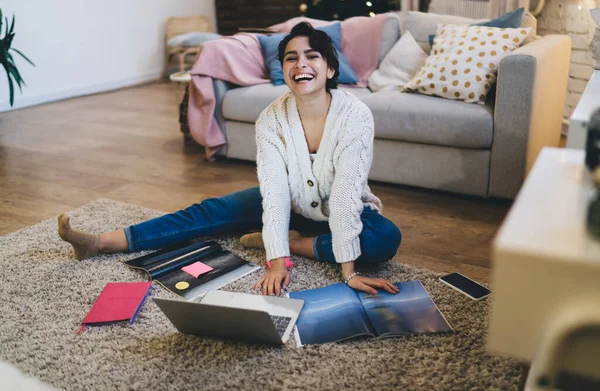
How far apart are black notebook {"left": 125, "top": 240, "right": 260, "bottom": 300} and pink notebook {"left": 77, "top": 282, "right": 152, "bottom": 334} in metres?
0.08

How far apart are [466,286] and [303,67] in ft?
2.51

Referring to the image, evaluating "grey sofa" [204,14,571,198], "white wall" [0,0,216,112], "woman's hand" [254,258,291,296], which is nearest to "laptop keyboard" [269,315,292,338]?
"woman's hand" [254,258,291,296]

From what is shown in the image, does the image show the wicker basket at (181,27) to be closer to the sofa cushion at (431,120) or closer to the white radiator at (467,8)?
the white radiator at (467,8)

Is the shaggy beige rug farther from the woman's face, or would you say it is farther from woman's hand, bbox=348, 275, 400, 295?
the woman's face

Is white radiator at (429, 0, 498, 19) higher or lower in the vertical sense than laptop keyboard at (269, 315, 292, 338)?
higher

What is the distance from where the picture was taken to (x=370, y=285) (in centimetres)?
157

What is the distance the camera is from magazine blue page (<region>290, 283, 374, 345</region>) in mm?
1385

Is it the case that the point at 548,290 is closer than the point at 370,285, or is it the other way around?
the point at 548,290

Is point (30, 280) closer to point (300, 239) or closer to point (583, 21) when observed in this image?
point (300, 239)

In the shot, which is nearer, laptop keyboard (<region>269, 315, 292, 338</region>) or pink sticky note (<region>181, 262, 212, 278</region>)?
laptop keyboard (<region>269, 315, 292, 338</region>)

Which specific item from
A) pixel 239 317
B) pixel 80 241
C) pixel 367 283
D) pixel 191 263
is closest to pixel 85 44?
pixel 80 241

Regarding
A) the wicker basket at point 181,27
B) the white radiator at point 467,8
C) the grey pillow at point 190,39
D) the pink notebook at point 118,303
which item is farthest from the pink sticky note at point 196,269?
the wicker basket at point 181,27

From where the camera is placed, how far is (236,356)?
1328 millimetres

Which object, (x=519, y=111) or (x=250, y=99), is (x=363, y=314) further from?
(x=250, y=99)
